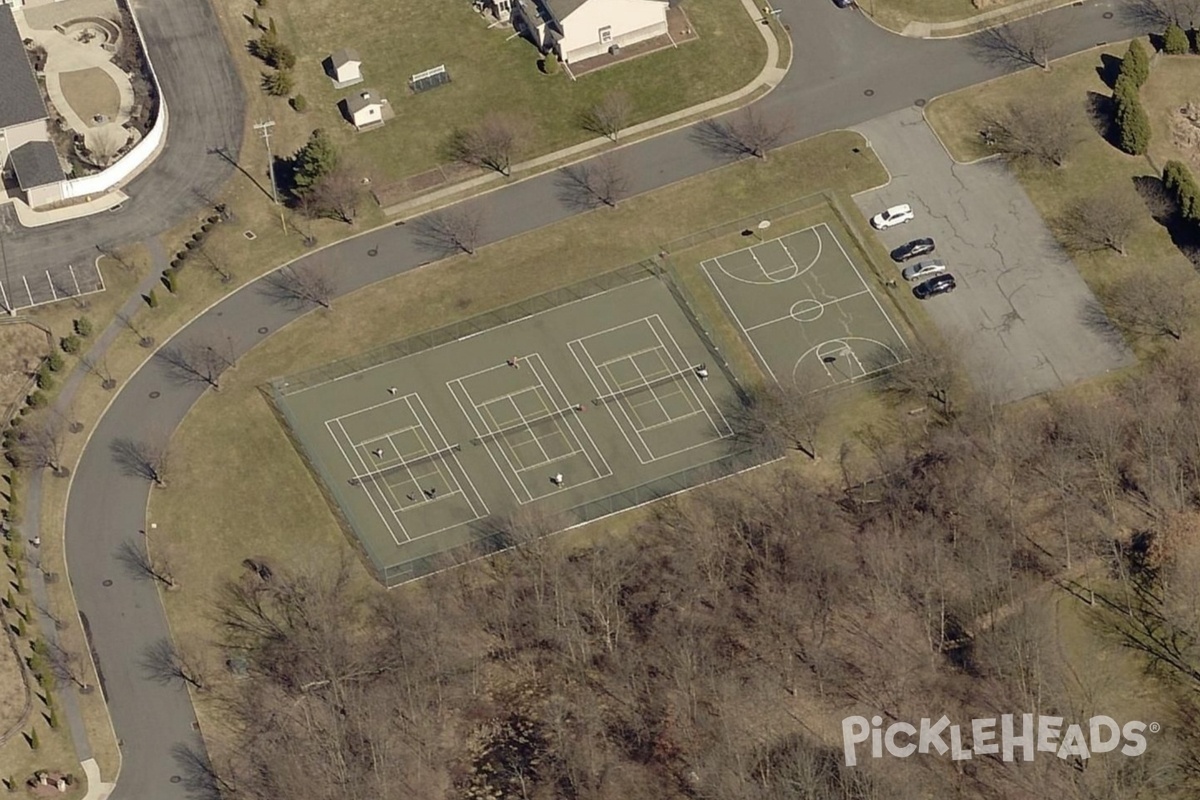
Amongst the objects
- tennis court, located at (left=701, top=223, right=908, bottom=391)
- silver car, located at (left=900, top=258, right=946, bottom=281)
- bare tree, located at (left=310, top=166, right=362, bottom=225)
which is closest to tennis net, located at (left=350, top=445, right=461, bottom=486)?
bare tree, located at (left=310, top=166, right=362, bottom=225)

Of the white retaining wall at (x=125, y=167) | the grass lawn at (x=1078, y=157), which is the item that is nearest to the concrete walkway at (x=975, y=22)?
the grass lawn at (x=1078, y=157)

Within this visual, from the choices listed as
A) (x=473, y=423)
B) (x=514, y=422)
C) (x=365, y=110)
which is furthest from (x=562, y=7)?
(x=473, y=423)

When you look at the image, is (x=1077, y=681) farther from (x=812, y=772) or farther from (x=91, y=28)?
(x=91, y=28)

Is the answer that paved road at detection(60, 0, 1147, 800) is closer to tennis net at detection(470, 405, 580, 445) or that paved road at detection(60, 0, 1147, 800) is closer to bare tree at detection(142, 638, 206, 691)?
bare tree at detection(142, 638, 206, 691)

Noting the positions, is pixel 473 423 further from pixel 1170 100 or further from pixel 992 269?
pixel 1170 100

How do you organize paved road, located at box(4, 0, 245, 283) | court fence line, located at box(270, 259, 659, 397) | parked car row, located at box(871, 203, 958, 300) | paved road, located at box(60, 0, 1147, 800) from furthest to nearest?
paved road, located at box(4, 0, 245, 283)
parked car row, located at box(871, 203, 958, 300)
court fence line, located at box(270, 259, 659, 397)
paved road, located at box(60, 0, 1147, 800)

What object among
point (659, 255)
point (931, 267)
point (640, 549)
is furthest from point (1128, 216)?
point (640, 549)
